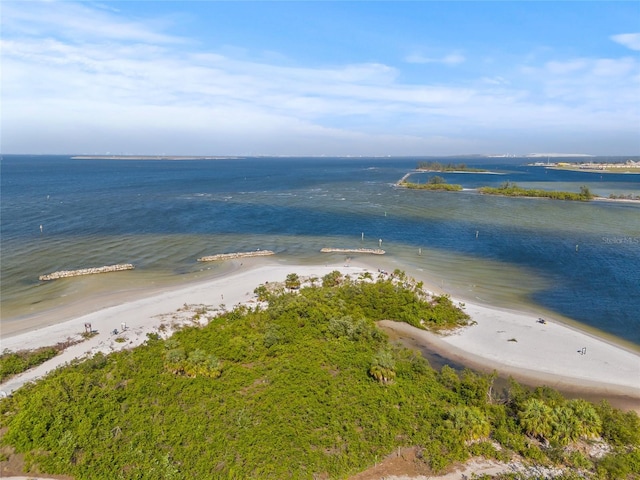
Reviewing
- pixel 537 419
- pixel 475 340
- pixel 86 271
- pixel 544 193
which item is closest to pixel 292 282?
pixel 475 340

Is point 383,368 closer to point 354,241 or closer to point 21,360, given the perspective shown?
point 21,360

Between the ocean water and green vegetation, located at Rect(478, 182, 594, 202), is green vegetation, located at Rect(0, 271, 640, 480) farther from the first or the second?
green vegetation, located at Rect(478, 182, 594, 202)

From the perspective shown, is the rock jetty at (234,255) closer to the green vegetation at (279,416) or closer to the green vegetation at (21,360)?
the green vegetation at (21,360)

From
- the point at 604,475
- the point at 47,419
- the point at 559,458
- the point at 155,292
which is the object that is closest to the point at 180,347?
the point at 47,419

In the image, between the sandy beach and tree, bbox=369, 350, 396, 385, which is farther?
the sandy beach

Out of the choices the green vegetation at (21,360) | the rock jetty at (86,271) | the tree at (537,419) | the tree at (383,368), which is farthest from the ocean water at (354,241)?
the tree at (383,368)

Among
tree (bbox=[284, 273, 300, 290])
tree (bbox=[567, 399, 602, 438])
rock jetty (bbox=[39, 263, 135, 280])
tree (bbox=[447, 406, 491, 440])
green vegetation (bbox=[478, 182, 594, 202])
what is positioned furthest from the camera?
green vegetation (bbox=[478, 182, 594, 202])

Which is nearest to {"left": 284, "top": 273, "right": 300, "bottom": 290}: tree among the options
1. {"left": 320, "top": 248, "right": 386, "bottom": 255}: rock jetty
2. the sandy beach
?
the sandy beach
